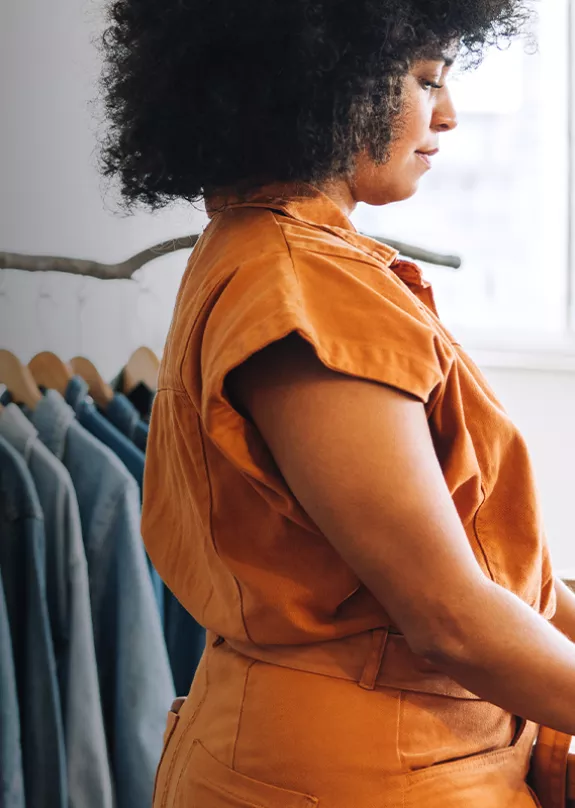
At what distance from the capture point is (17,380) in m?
1.53

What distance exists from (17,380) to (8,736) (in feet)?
1.73

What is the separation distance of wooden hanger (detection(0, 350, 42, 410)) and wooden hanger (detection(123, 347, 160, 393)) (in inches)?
5.8

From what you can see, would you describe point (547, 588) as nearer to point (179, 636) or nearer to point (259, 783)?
point (259, 783)

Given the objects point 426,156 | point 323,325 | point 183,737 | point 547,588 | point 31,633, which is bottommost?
point 31,633

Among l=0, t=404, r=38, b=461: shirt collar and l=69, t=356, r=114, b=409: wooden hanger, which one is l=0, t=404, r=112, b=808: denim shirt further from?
l=69, t=356, r=114, b=409: wooden hanger

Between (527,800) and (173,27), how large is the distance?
657 millimetres

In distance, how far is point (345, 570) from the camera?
715mm

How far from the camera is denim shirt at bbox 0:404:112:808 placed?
141 centimetres

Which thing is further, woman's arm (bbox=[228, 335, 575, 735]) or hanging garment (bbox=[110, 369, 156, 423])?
hanging garment (bbox=[110, 369, 156, 423])

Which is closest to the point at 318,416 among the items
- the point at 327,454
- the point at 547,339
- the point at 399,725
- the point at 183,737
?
the point at 327,454

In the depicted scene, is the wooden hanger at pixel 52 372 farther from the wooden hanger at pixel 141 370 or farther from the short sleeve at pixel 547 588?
the short sleeve at pixel 547 588

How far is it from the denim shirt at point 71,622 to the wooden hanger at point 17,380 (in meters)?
0.06

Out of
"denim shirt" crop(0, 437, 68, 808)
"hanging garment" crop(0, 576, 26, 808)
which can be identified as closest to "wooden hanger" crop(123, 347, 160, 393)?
"denim shirt" crop(0, 437, 68, 808)

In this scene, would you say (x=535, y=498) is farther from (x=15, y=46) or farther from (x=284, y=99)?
(x=15, y=46)
